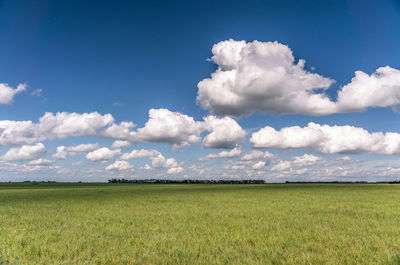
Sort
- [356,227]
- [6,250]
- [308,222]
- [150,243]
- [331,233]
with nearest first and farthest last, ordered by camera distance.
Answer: [6,250], [150,243], [331,233], [356,227], [308,222]

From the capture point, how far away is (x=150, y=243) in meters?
12.3

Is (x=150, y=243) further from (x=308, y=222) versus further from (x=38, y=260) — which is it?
(x=308, y=222)

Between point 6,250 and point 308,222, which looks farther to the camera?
point 308,222

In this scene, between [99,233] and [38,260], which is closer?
[38,260]

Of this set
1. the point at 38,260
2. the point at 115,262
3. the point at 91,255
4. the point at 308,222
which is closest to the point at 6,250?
the point at 38,260

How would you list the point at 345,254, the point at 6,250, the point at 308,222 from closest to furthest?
the point at 345,254, the point at 6,250, the point at 308,222

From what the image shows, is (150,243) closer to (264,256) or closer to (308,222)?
(264,256)

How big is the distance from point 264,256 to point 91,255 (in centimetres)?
681

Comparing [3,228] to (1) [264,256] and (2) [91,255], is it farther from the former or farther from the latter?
(1) [264,256]

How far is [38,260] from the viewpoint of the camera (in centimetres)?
1016

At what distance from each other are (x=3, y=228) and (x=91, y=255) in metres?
9.41

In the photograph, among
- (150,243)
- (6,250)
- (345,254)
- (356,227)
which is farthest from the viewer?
(356,227)

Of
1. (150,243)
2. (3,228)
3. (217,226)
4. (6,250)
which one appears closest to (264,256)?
(150,243)

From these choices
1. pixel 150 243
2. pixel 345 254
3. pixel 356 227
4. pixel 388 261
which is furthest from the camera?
pixel 356 227
